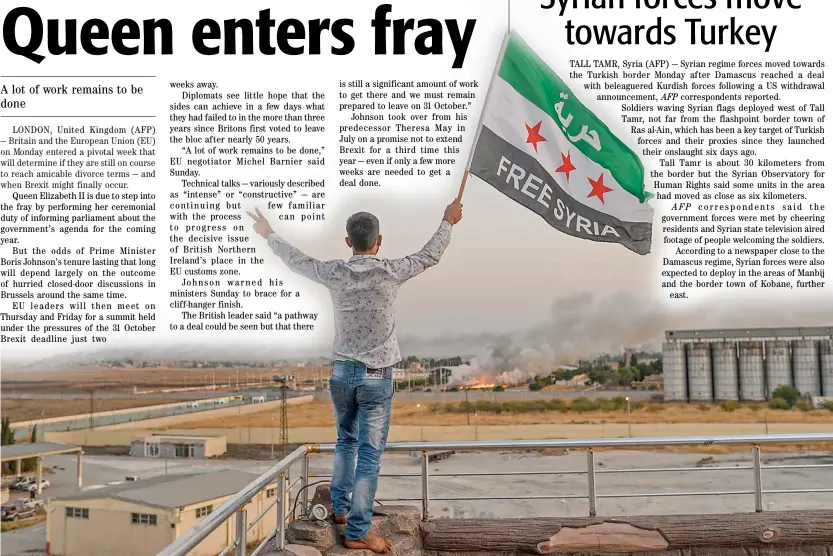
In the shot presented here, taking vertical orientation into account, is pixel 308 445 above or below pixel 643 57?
below

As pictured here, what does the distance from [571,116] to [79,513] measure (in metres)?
16.7

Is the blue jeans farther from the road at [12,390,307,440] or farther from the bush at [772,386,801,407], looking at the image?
the bush at [772,386,801,407]

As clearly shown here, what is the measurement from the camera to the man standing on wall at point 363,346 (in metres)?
1.42

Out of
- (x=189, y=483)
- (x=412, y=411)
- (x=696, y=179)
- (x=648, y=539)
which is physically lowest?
(x=189, y=483)

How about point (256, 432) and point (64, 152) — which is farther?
point (256, 432)

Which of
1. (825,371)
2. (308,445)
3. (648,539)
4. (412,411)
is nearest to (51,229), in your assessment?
(308,445)

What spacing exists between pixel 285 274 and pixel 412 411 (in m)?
3.06

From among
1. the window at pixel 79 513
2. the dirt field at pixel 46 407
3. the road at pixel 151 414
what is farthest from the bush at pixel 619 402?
the window at pixel 79 513

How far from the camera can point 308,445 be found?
179 cm

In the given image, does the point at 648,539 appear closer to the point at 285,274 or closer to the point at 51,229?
the point at 285,274

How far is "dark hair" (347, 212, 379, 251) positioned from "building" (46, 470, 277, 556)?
30.2 ft

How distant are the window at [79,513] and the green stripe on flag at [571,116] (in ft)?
51.2

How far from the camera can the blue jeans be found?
4.64 feet

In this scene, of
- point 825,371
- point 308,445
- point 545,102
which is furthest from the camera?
point 825,371
